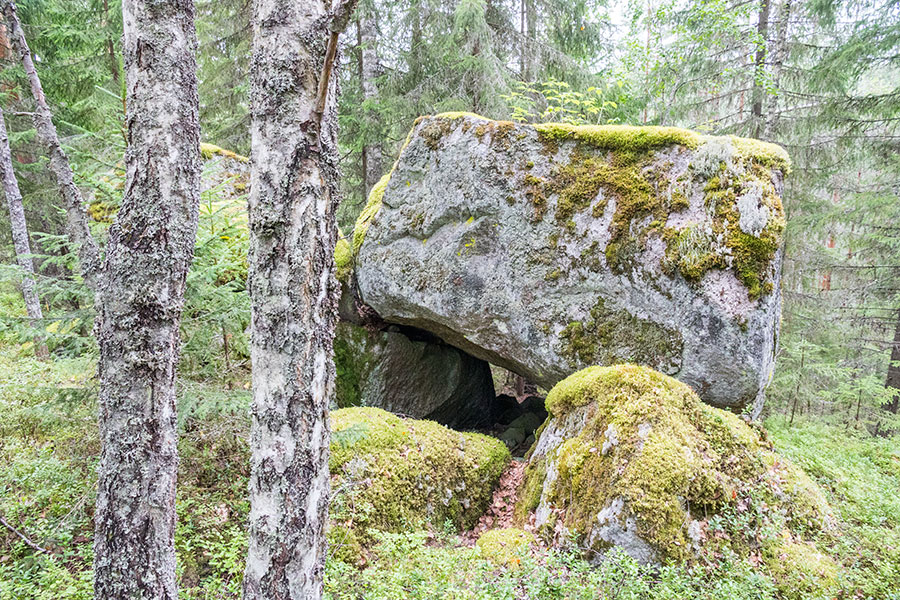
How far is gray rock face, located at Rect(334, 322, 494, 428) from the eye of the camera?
656cm

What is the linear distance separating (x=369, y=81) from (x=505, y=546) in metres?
8.92

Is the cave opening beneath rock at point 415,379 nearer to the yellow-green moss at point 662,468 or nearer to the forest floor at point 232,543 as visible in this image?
the forest floor at point 232,543

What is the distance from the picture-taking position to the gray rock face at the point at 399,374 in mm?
6562

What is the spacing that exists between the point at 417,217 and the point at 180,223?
363 cm

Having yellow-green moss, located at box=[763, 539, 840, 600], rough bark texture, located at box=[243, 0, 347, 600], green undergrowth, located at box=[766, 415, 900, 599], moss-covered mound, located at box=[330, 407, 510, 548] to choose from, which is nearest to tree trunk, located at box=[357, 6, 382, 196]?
moss-covered mound, located at box=[330, 407, 510, 548]

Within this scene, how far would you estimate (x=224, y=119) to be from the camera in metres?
13.0

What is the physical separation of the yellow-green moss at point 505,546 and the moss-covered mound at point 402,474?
672 mm

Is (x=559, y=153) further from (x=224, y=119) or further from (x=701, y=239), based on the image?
(x=224, y=119)

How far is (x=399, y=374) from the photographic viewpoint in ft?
21.9

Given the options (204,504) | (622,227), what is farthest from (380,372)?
(622,227)

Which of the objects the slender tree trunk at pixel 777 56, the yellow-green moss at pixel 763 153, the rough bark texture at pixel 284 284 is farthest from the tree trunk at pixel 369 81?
the slender tree trunk at pixel 777 56

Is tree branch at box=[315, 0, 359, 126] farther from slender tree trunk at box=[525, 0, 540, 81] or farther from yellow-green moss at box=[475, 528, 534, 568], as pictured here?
slender tree trunk at box=[525, 0, 540, 81]

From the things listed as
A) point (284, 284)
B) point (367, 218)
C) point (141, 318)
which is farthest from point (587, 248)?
point (141, 318)

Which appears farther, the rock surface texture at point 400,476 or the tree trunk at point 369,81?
the tree trunk at point 369,81
